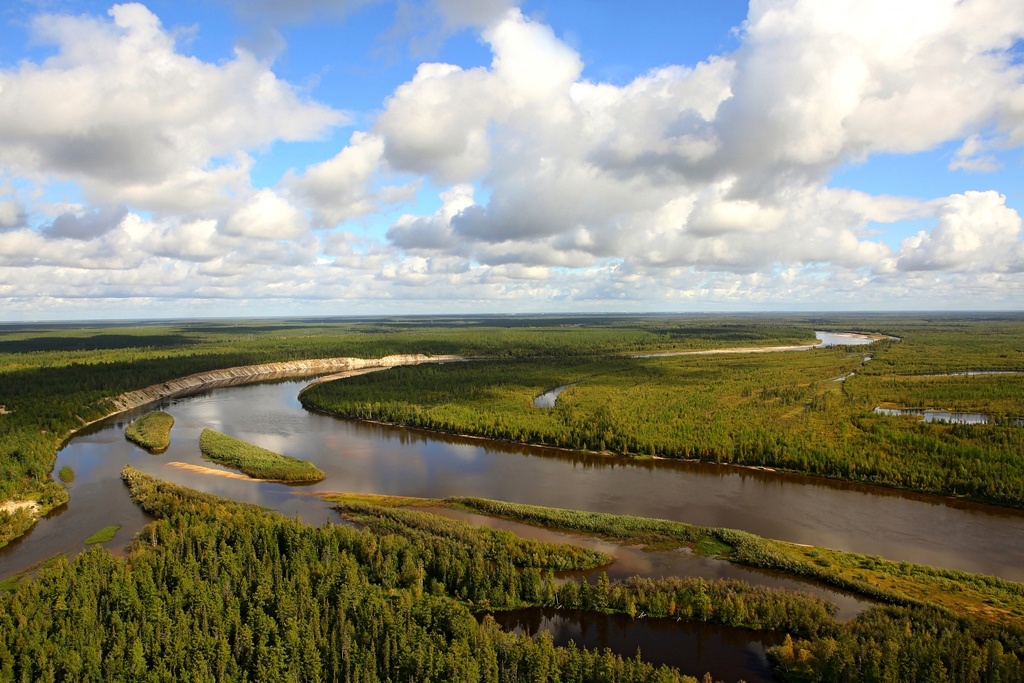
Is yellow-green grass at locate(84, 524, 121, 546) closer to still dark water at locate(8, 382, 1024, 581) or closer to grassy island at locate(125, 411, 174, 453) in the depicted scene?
still dark water at locate(8, 382, 1024, 581)

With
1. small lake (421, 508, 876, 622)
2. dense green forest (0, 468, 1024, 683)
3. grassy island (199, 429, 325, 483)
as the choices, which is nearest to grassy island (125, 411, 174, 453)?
grassy island (199, 429, 325, 483)

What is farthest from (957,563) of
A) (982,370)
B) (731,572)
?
(982,370)

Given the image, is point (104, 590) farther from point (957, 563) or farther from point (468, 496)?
point (957, 563)

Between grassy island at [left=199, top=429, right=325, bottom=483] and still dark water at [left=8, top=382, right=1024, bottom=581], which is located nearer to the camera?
still dark water at [left=8, top=382, right=1024, bottom=581]

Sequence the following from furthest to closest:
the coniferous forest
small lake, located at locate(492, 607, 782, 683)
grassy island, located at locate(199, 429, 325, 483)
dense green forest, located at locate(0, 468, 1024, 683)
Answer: grassy island, located at locate(199, 429, 325, 483) < small lake, located at locate(492, 607, 782, 683) < the coniferous forest < dense green forest, located at locate(0, 468, 1024, 683)

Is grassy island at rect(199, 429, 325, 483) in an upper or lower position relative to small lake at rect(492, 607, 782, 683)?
upper

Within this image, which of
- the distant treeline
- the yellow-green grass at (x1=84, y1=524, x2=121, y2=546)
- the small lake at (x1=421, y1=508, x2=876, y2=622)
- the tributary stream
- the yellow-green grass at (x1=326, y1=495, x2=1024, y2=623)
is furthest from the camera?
the distant treeline

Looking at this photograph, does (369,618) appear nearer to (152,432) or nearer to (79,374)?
(152,432)

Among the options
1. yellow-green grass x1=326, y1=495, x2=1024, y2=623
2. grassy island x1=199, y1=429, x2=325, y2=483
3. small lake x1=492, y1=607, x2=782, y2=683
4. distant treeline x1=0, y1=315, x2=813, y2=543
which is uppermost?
distant treeline x1=0, y1=315, x2=813, y2=543
